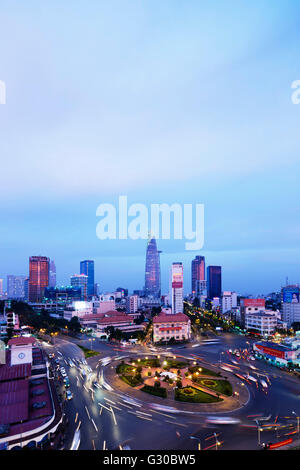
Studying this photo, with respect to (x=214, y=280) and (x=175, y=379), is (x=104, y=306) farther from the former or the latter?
(x=214, y=280)

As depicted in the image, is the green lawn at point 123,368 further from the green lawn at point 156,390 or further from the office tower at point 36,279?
the office tower at point 36,279

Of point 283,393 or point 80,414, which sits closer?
point 80,414

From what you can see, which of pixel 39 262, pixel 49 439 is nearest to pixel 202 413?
pixel 49 439

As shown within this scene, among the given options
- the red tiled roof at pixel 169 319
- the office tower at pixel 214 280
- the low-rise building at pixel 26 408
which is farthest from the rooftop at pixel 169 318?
the office tower at pixel 214 280

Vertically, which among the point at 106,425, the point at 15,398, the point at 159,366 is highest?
the point at 15,398

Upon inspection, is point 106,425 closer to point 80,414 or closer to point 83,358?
point 80,414
